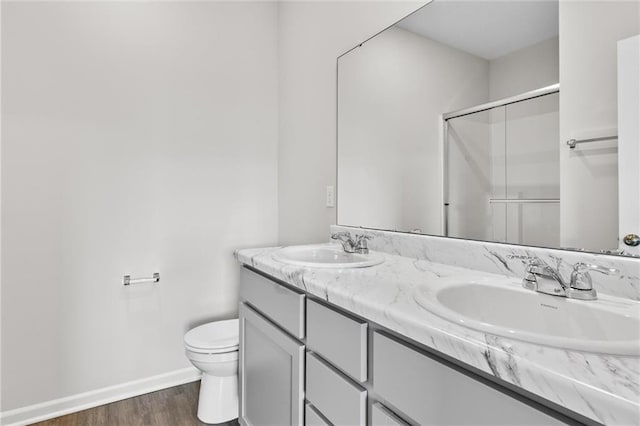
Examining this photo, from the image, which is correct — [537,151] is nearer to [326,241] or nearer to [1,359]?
[326,241]

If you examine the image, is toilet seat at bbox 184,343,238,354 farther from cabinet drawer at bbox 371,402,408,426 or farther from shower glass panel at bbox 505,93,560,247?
shower glass panel at bbox 505,93,560,247

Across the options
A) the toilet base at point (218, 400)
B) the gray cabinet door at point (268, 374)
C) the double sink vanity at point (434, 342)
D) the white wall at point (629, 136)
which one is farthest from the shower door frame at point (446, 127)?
the toilet base at point (218, 400)

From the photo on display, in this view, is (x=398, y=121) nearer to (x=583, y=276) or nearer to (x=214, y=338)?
(x=583, y=276)

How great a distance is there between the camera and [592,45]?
0.92 m

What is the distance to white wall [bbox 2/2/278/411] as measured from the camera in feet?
5.57

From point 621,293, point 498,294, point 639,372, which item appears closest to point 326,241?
point 498,294

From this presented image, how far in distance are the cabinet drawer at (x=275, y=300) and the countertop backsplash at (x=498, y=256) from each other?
56 centimetres

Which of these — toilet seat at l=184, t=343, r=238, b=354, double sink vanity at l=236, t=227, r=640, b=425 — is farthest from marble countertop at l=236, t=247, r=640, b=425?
toilet seat at l=184, t=343, r=238, b=354

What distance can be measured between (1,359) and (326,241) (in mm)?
1703

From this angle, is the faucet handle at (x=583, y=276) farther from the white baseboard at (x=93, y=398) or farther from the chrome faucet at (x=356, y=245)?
the white baseboard at (x=93, y=398)

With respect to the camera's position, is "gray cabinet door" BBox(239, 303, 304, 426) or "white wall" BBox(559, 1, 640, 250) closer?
"white wall" BBox(559, 1, 640, 250)

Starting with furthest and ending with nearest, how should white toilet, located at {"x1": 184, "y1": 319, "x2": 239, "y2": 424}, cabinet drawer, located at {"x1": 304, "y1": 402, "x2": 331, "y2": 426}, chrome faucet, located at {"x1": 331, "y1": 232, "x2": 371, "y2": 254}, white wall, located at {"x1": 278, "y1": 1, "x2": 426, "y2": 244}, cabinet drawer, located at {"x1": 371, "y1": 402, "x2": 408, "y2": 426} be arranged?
white wall, located at {"x1": 278, "y1": 1, "x2": 426, "y2": 244} < white toilet, located at {"x1": 184, "y1": 319, "x2": 239, "y2": 424} < chrome faucet, located at {"x1": 331, "y1": 232, "x2": 371, "y2": 254} < cabinet drawer, located at {"x1": 304, "y1": 402, "x2": 331, "y2": 426} < cabinet drawer, located at {"x1": 371, "y1": 402, "x2": 408, "y2": 426}

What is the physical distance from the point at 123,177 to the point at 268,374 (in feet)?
4.45

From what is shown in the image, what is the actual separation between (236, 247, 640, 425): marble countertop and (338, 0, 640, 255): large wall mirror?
0.26 m
